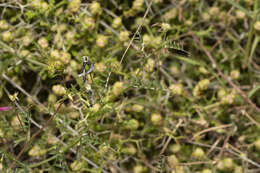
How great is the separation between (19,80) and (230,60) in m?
1.18

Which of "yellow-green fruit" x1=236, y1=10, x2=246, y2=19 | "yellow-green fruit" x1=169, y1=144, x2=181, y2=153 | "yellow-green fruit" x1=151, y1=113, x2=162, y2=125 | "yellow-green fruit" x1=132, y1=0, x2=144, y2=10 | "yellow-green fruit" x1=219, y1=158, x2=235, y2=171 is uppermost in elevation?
"yellow-green fruit" x1=132, y1=0, x2=144, y2=10

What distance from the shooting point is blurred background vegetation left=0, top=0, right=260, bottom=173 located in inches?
60.1

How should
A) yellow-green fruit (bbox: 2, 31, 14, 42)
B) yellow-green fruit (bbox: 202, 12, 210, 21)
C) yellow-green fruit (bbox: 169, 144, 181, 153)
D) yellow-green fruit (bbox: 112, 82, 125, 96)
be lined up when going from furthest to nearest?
yellow-green fruit (bbox: 202, 12, 210, 21), yellow-green fruit (bbox: 169, 144, 181, 153), yellow-green fruit (bbox: 2, 31, 14, 42), yellow-green fruit (bbox: 112, 82, 125, 96)

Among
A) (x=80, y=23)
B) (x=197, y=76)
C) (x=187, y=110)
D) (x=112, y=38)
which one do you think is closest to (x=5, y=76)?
(x=80, y=23)

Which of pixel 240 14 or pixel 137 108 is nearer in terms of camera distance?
pixel 137 108

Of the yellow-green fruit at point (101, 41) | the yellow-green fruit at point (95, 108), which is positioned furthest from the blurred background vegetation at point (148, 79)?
the yellow-green fruit at point (95, 108)

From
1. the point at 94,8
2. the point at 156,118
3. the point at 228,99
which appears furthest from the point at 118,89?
the point at 228,99

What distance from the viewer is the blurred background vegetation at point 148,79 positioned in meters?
1.53

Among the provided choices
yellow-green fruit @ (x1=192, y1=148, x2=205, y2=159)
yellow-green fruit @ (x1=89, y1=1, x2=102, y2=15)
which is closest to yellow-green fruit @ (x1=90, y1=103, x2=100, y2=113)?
yellow-green fruit @ (x1=89, y1=1, x2=102, y2=15)

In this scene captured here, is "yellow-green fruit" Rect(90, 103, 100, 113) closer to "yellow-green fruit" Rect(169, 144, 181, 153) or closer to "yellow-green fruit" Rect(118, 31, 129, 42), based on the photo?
"yellow-green fruit" Rect(118, 31, 129, 42)

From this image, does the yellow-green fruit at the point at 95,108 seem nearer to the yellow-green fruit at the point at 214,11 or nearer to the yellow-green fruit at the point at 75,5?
the yellow-green fruit at the point at 75,5

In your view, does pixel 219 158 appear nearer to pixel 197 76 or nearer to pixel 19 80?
pixel 197 76

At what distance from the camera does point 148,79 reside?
59.5 inches

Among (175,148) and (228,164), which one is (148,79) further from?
(228,164)
